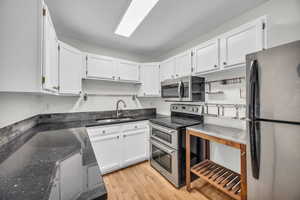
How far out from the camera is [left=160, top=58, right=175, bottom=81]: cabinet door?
2.55m

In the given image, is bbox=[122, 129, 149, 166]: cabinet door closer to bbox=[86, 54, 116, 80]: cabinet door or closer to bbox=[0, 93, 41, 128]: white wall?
bbox=[86, 54, 116, 80]: cabinet door

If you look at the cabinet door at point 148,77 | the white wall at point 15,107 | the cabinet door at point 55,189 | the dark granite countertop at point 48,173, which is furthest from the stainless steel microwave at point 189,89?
the white wall at point 15,107

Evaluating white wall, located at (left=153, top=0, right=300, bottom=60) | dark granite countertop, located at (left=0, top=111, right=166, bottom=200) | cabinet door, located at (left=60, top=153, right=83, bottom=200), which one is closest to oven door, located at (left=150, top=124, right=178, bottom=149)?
dark granite countertop, located at (left=0, top=111, right=166, bottom=200)

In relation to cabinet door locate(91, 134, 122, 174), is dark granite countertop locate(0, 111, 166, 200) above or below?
above

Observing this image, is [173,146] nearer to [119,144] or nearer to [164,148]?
[164,148]

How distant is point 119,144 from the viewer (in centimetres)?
229

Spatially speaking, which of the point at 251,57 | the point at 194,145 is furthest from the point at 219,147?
the point at 251,57

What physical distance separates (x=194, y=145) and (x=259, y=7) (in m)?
2.14

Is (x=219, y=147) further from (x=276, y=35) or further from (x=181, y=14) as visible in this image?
(x=181, y=14)

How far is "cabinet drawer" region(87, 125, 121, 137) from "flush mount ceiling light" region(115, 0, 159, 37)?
172 cm

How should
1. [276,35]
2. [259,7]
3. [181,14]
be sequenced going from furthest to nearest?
1. [181,14]
2. [259,7]
3. [276,35]

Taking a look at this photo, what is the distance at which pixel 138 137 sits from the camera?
99.1 inches

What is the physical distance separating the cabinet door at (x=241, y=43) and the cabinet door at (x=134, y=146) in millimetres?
1954

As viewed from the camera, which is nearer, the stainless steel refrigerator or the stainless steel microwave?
the stainless steel refrigerator
